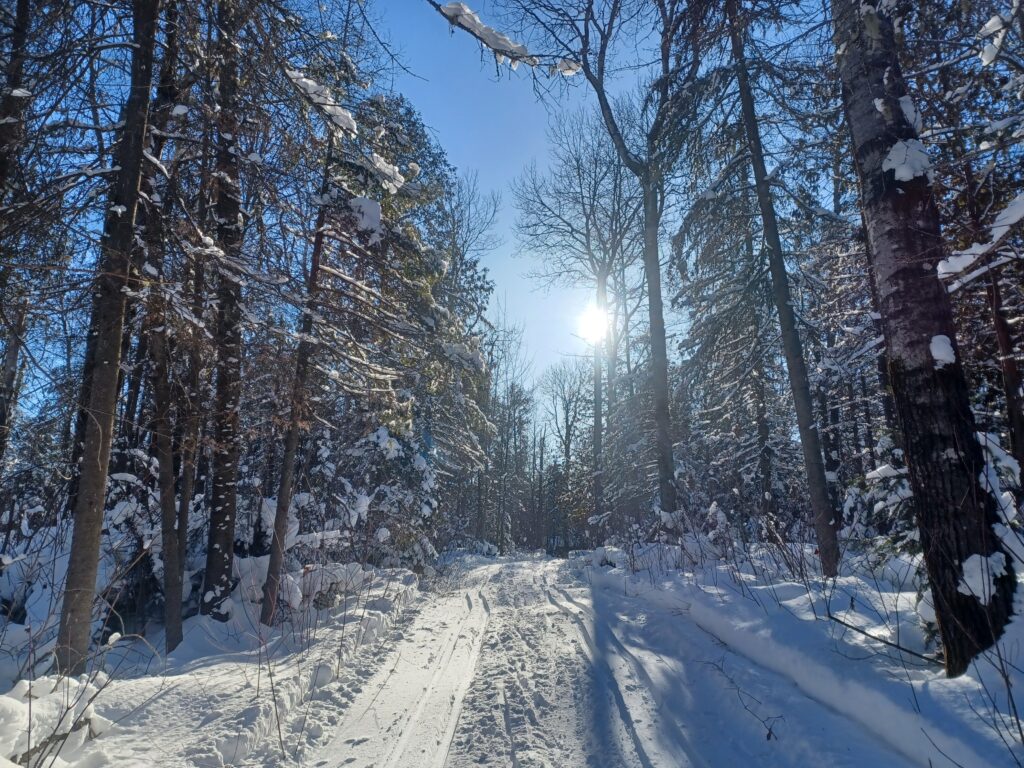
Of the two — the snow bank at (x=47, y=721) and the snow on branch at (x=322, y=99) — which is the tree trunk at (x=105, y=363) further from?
the snow on branch at (x=322, y=99)

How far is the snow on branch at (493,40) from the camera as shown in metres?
3.60

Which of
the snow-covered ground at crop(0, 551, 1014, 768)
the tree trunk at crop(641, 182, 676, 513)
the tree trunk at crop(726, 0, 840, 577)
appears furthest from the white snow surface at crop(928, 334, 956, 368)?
the tree trunk at crop(641, 182, 676, 513)

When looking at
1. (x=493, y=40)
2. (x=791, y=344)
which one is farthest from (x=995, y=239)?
(x=791, y=344)

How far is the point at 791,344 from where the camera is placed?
8.21 meters

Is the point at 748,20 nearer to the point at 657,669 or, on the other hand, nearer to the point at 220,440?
the point at 657,669

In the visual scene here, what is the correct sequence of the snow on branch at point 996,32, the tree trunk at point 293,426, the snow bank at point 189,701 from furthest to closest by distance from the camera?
1. the tree trunk at point 293,426
2. the snow bank at point 189,701
3. the snow on branch at point 996,32

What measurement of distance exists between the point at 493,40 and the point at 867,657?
4.87 meters

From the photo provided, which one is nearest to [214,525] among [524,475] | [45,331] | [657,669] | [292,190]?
[45,331]

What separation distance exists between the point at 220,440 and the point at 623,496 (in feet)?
54.2

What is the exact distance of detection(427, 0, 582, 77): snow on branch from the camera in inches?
142

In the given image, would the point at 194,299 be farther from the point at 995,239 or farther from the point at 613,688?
the point at 995,239

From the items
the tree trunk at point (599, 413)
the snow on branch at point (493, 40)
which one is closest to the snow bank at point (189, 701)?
the snow on branch at point (493, 40)

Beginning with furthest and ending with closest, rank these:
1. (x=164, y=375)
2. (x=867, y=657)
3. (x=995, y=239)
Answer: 1. (x=164, y=375)
2. (x=867, y=657)
3. (x=995, y=239)

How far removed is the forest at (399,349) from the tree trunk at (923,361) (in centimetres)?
2
